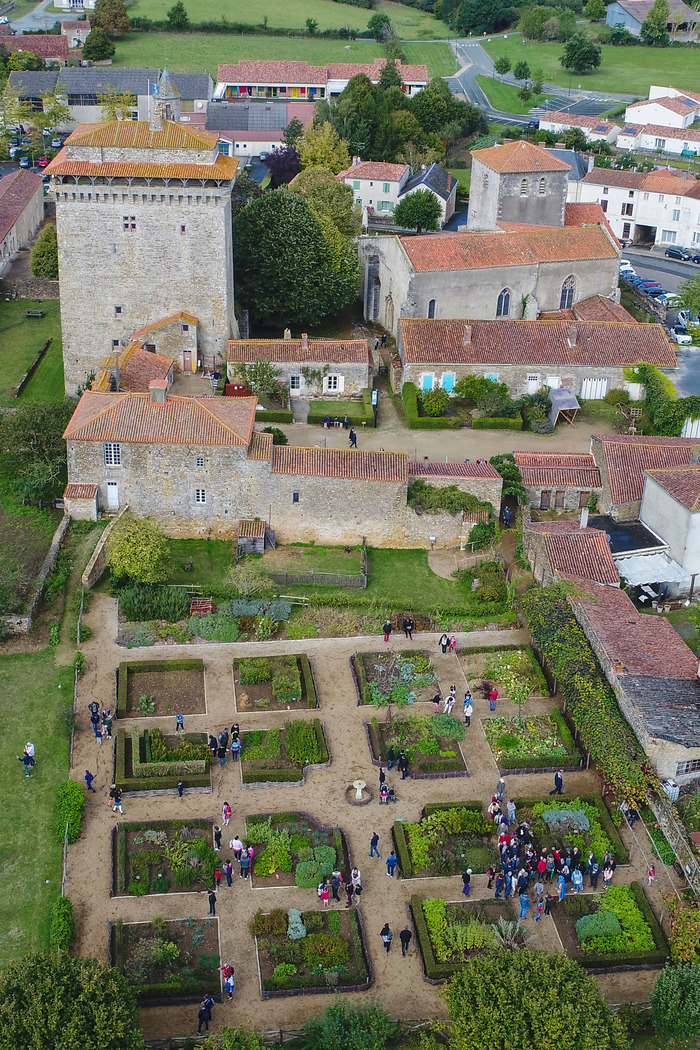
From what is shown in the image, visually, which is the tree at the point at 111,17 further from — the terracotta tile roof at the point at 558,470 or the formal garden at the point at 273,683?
the formal garden at the point at 273,683

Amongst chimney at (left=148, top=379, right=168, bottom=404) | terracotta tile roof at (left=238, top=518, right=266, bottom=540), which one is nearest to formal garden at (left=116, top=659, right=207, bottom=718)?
terracotta tile roof at (left=238, top=518, right=266, bottom=540)

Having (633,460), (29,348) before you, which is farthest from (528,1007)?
(29,348)

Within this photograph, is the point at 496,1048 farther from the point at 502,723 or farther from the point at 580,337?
the point at 580,337

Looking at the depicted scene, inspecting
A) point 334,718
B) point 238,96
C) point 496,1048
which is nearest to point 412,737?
point 334,718

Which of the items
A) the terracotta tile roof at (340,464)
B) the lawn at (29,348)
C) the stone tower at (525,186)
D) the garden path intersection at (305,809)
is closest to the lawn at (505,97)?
the stone tower at (525,186)

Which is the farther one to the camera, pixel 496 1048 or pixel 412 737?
pixel 412 737

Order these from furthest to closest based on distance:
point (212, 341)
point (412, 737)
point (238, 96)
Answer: point (238, 96) < point (212, 341) < point (412, 737)
